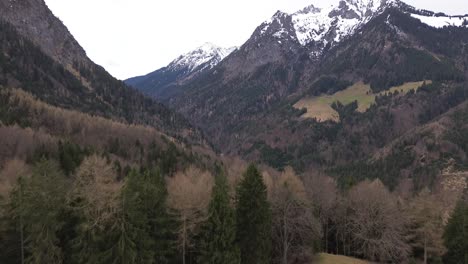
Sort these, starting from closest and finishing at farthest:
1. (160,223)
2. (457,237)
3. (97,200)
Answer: (97,200) < (160,223) < (457,237)

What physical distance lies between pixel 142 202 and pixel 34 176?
41.1ft

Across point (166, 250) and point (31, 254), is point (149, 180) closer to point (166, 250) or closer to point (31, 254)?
point (166, 250)

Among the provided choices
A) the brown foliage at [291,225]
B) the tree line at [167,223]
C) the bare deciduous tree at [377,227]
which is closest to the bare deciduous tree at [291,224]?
the brown foliage at [291,225]

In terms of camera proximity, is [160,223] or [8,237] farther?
[160,223]

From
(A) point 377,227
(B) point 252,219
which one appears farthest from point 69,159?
(A) point 377,227

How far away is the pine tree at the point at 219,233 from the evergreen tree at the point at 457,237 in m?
44.9

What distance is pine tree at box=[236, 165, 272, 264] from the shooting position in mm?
64062

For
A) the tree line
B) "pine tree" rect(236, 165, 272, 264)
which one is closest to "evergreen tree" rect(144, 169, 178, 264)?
the tree line

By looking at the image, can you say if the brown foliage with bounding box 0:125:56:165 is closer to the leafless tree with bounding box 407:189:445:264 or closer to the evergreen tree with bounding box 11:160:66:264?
the evergreen tree with bounding box 11:160:66:264

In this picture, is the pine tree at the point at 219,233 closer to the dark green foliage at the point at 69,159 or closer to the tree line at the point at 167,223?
the tree line at the point at 167,223

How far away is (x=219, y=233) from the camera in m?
59.8

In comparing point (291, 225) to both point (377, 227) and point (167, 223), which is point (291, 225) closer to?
point (377, 227)

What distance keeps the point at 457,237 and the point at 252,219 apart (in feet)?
138

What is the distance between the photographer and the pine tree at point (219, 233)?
5922 centimetres
